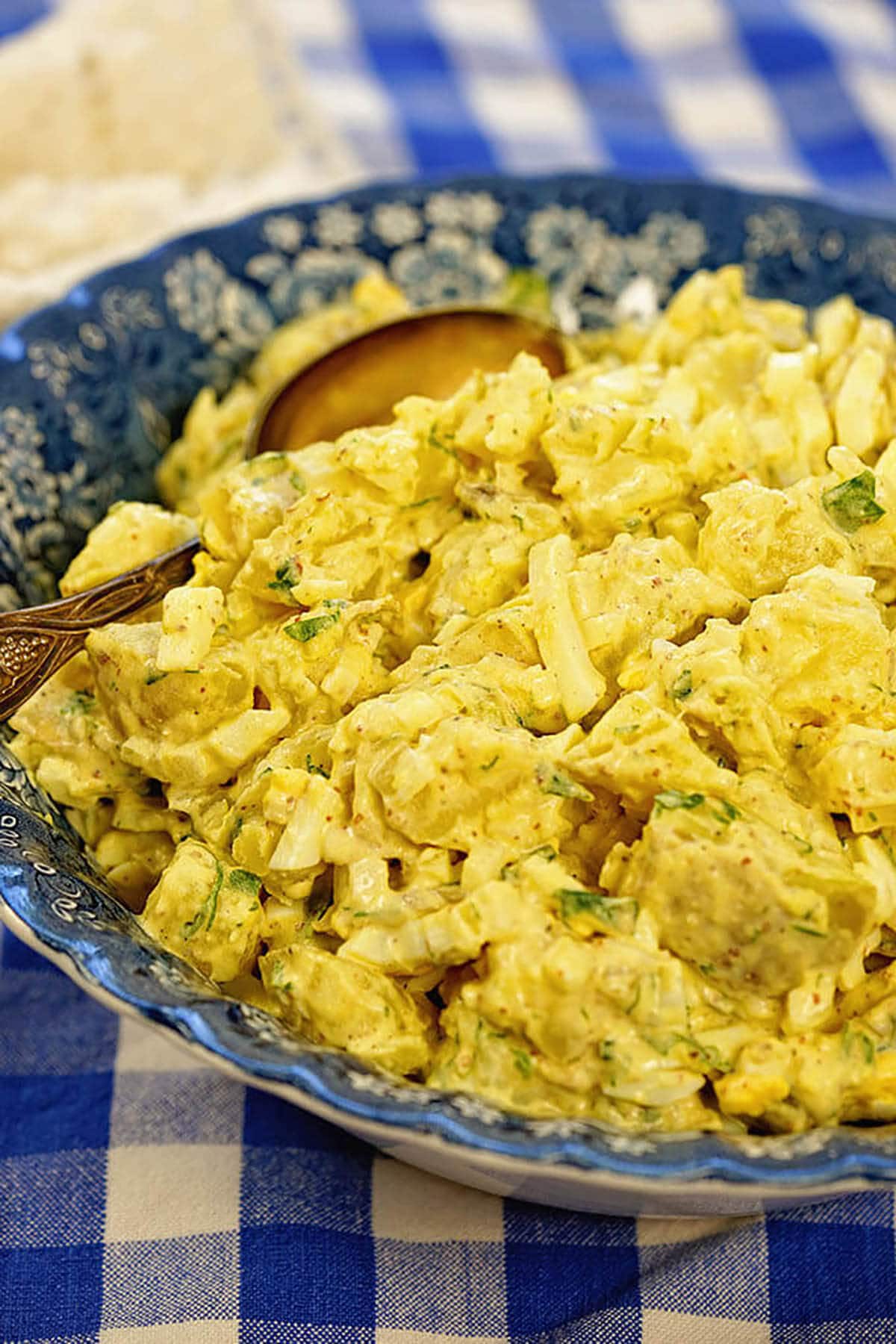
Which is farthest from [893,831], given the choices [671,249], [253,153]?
[253,153]

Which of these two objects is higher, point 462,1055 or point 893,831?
point 462,1055

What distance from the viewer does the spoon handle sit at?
229cm

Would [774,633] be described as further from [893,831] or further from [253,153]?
[253,153]

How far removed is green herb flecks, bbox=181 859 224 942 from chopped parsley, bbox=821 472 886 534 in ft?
3.60

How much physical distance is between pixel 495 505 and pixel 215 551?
477mm

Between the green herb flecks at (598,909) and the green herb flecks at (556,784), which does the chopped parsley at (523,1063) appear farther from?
the green herb flecks at (556,784)

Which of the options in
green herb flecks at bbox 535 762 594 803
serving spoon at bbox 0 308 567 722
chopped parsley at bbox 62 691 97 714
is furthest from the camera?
serving spoon at bbox 0 308 567 722

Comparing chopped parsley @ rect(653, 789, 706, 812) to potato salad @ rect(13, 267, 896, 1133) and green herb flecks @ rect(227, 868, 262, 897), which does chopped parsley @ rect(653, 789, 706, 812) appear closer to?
potato salad @ rect(13, 267, 896, 1133)

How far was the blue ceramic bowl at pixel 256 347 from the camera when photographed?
1729mm

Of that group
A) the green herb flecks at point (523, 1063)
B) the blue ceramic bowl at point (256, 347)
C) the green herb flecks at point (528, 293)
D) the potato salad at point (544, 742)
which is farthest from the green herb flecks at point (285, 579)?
the green herb flecks at point (528, 293)

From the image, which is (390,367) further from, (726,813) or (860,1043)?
(860,1043)

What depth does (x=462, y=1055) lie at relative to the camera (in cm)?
193

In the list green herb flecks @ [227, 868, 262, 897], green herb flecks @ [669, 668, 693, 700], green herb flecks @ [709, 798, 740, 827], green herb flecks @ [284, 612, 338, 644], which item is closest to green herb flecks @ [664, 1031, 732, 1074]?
green herb flecks @ [709, 798, 740, 827]

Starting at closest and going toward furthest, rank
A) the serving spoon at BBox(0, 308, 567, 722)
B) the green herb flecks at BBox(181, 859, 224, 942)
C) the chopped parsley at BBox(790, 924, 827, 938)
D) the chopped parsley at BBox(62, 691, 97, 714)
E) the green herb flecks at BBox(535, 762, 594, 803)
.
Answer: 1. the chopped parsley at BBox(790, 924, 827, 938)
2. the green herb flecks at BBox(535, 762, 594, 803)
3. the green herb flecks at BBox(181, 859, 224, 942)
4. the chopped parsley at BBox(62, 691, 97, 714)
5. the serving spoon at BBox(0, 308, 567, 722)
